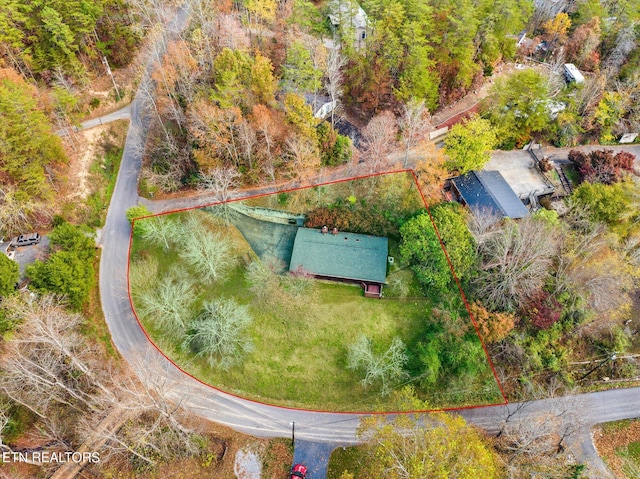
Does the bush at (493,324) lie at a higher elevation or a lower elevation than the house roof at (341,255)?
lower

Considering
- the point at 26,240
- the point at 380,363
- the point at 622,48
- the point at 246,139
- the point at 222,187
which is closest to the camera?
the point at 380,363

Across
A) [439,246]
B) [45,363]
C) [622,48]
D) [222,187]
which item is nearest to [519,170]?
[439,246]

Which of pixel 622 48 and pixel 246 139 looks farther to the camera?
pixel 622 48

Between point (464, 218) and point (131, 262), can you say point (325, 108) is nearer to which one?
point (464, 218)

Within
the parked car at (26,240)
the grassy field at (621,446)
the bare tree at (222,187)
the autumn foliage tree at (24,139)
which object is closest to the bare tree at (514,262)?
the grassy field at (621,446)

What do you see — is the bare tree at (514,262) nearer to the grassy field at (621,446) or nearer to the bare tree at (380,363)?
the bare tree at (380,363)

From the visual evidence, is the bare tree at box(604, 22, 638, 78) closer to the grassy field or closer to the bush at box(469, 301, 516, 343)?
the bush at box(469, 301, 516, 343)

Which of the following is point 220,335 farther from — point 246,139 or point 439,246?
point 439,246
